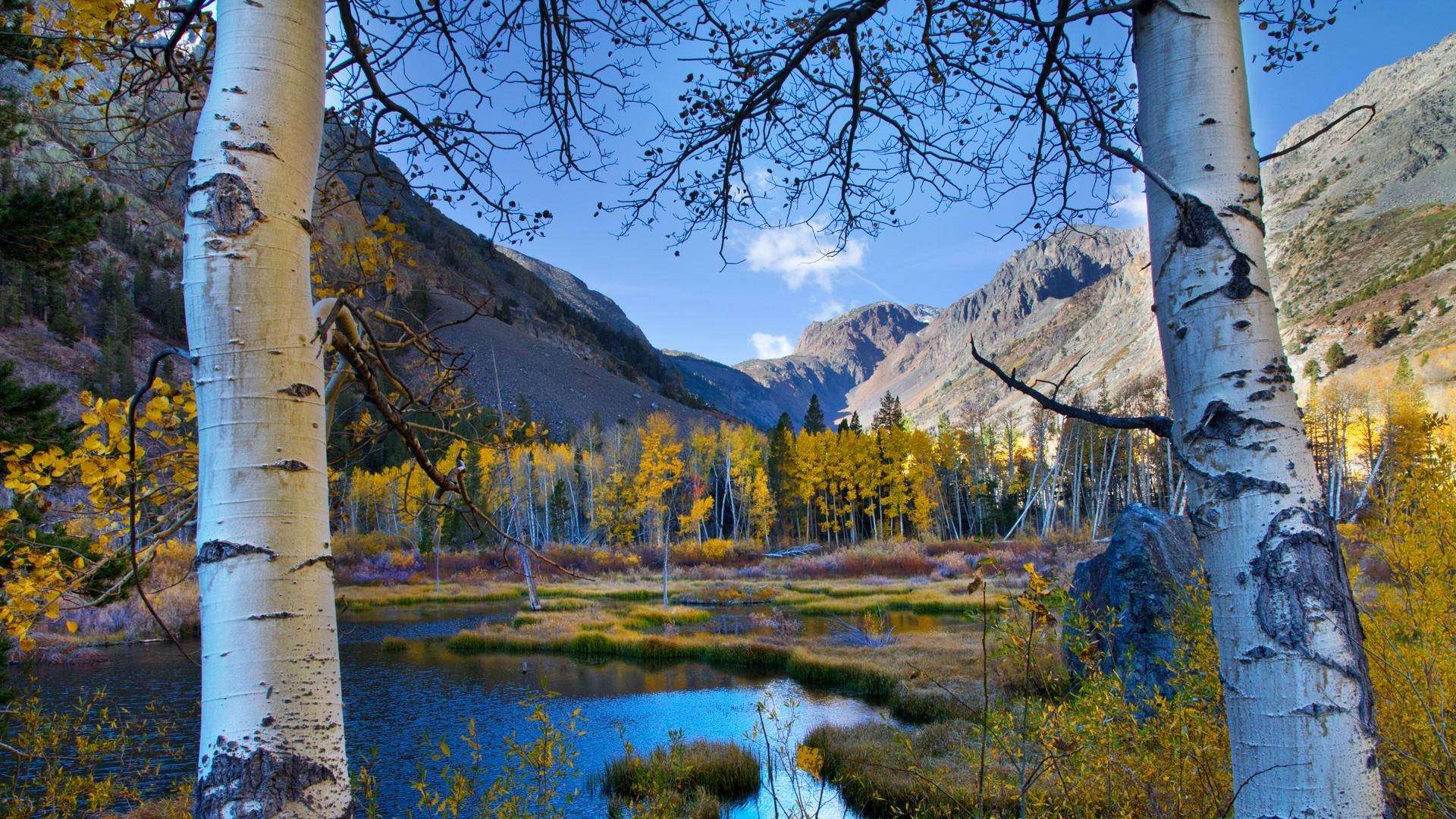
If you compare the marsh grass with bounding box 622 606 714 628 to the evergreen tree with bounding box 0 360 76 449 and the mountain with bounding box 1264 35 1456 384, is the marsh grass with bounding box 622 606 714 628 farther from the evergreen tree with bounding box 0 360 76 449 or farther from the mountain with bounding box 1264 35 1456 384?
the mountain with bounding box 1264 35 1456 384

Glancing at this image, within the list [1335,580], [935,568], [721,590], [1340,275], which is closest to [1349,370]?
[1340,275]

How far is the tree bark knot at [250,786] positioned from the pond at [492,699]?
8.89 meters

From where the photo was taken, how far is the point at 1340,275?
118 metres

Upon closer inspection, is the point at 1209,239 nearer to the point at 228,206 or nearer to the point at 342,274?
the point at 228,206

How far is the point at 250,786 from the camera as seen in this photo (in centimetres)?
126

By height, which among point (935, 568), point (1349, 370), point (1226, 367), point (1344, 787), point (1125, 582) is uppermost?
point (1349, 370)

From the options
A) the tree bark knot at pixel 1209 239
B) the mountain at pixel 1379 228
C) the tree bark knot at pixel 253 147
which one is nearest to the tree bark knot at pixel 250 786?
the tree bark knot at pixel 253 147

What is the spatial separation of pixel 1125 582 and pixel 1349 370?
10616 centimetres

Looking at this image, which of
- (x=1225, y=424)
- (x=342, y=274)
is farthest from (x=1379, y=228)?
(x=342, y=274)

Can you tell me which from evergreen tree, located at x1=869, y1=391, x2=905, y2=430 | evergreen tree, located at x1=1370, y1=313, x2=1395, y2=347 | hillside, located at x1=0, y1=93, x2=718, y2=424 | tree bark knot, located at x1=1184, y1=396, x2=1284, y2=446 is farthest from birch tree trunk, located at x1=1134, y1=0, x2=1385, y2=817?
evergreen tree, located at x1=1370, y1=313, x2=1395, y2=347

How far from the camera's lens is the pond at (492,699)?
1125cm

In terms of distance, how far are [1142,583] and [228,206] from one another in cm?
1008

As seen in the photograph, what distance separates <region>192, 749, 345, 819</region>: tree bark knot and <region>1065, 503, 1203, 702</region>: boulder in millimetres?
8502

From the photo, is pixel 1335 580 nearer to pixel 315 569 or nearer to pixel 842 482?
pixel 315 569
